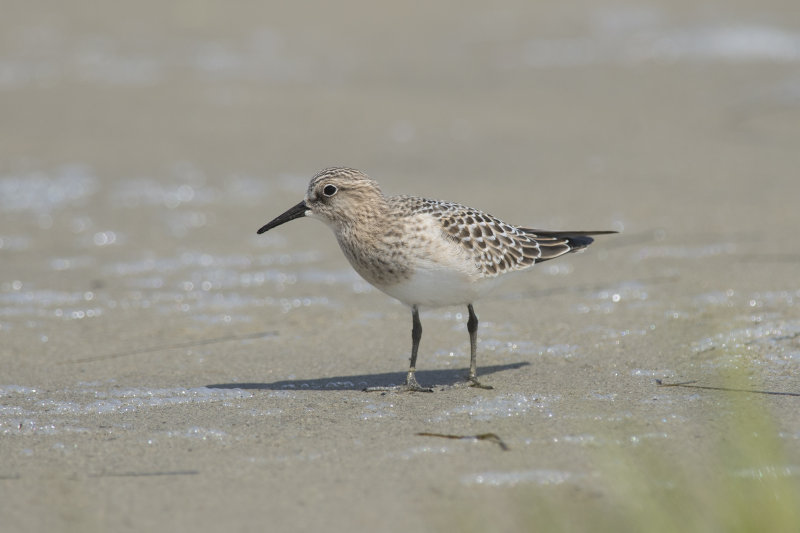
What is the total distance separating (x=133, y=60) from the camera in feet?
40.0

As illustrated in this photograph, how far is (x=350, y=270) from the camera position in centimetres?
788

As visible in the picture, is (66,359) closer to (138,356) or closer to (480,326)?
(138,356)

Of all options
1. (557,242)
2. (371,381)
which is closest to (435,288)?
(371,381)

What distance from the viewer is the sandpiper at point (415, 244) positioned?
557cm

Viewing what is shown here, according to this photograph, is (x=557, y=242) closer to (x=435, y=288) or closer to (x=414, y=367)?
(x=435, y=288)

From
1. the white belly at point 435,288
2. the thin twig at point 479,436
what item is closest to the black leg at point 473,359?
the white belly at point 435,288

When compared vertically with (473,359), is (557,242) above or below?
above

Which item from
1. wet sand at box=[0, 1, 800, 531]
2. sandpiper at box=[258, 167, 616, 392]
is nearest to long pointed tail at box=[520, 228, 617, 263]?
sandpiper at box=[258, 167, 616, 392]

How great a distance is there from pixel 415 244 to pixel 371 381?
89 centimetres

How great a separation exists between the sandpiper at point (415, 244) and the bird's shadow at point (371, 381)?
0.18 meters

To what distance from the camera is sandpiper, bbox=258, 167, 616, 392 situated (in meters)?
5.57

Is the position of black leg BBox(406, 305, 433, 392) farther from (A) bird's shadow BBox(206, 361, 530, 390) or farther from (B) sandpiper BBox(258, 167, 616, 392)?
(A) bird's shadow BBox(206, 361, 530, 390)

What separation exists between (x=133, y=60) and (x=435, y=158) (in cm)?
428

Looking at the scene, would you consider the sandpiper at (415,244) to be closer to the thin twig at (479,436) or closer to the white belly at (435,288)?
the white belly at (435,288)
